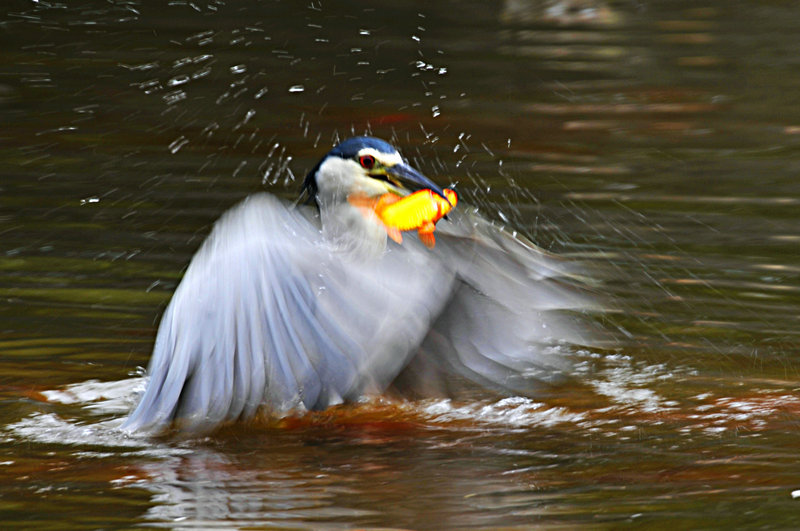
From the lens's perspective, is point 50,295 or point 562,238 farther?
point 562,238

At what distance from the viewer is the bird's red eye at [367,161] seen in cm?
427

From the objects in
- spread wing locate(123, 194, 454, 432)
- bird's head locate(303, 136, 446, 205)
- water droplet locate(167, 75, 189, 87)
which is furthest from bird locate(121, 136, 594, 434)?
water droplet locate(167, 75, 189, 87)

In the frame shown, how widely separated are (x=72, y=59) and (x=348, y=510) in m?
6.53

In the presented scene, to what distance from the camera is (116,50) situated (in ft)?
29.7

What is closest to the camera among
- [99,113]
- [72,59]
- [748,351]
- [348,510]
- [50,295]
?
[348,510]

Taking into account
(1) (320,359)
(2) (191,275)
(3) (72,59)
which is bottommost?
(1) (320,359)

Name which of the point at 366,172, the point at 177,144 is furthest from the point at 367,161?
the point at 177,144

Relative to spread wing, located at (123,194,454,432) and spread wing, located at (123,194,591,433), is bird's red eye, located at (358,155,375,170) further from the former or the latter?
spread wing, located at (123,194,454,432)

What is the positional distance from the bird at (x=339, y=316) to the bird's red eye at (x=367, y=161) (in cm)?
31

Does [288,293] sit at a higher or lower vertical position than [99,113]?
lower

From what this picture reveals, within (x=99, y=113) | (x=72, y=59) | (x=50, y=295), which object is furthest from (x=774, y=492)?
(x=72, y=59)

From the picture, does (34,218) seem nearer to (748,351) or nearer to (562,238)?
(562,238)

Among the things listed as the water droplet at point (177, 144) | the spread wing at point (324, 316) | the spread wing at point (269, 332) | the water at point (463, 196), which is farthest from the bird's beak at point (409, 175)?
the water droplet at point (177, 144)

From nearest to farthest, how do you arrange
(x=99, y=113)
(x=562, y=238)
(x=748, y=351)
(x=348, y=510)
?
(x=348, y=510)
(x=748, y=351)
(x=562, y=238)
(x=99, y=113)
